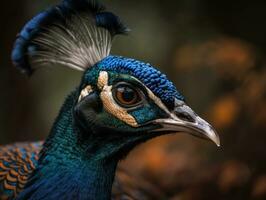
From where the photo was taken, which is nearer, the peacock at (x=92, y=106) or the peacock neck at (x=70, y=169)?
the peacock at (x=92, y=106)

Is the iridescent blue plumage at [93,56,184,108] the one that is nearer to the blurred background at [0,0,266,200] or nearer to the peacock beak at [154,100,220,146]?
the peacock beak at [154,100,220,146]

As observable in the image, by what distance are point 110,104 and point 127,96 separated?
89 mm

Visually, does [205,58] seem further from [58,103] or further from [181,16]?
[58,103]

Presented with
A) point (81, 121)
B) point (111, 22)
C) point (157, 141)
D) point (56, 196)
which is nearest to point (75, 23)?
point (111, 22)

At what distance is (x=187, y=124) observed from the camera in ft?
7.76

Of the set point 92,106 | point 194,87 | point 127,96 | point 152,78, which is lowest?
point 194,87

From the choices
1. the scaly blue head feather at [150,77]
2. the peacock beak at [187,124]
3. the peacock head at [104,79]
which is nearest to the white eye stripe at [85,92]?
the peacock head at [104,79]

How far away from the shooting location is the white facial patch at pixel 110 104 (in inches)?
98.0

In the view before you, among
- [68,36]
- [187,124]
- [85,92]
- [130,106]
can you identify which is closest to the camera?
[187,124]

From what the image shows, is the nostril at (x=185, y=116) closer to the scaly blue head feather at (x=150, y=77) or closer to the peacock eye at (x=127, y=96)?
the scaly blue head feather at (x=150, y=77)

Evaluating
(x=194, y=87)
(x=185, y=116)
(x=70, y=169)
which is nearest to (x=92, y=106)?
(x=70, y=169)

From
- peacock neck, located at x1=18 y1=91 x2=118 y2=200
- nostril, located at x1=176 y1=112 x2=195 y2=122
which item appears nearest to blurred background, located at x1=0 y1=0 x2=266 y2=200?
peacock neck, located at x1=18 y1=91 x2=118 y2=200

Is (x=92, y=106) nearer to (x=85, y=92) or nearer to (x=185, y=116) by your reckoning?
(x=85, y=92)

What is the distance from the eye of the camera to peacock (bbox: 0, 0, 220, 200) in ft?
7.98
